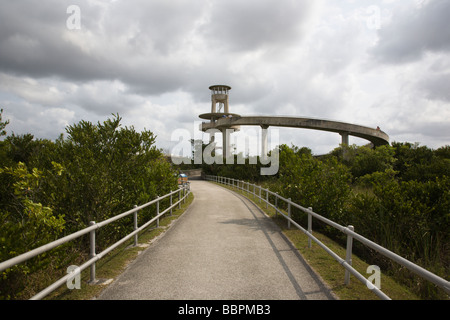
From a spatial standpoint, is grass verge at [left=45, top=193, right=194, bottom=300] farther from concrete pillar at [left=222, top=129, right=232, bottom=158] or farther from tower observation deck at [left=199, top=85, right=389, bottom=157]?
concrete pillar at [left=222, top=129, right=232, bottom=158]

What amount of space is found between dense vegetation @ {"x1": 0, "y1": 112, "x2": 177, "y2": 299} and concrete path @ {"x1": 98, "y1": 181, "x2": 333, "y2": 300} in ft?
4.68

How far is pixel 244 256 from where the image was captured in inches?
246

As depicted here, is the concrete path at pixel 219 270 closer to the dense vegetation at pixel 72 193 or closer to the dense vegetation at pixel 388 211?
the dense vegetation at pixel 72 193

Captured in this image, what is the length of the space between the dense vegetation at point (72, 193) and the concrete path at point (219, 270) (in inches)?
56.2

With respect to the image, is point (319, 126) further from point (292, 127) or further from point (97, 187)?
point (97, 187)

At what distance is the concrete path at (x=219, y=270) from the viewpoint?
14.2ft

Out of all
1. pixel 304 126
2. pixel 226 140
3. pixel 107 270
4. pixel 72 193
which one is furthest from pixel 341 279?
pixel 226 140

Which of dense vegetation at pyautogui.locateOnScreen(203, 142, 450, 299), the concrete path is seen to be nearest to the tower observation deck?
dense vegetation at pyautogui.locateOnScreen(203, 142, 450, 299)

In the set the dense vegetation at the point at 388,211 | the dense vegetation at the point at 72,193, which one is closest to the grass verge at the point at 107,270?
the dense vegetation at the point at 72,193

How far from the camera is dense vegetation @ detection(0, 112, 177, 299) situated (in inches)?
183

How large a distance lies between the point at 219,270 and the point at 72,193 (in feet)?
15.0

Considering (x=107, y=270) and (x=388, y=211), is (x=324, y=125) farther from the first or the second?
(x=107, y=270)
